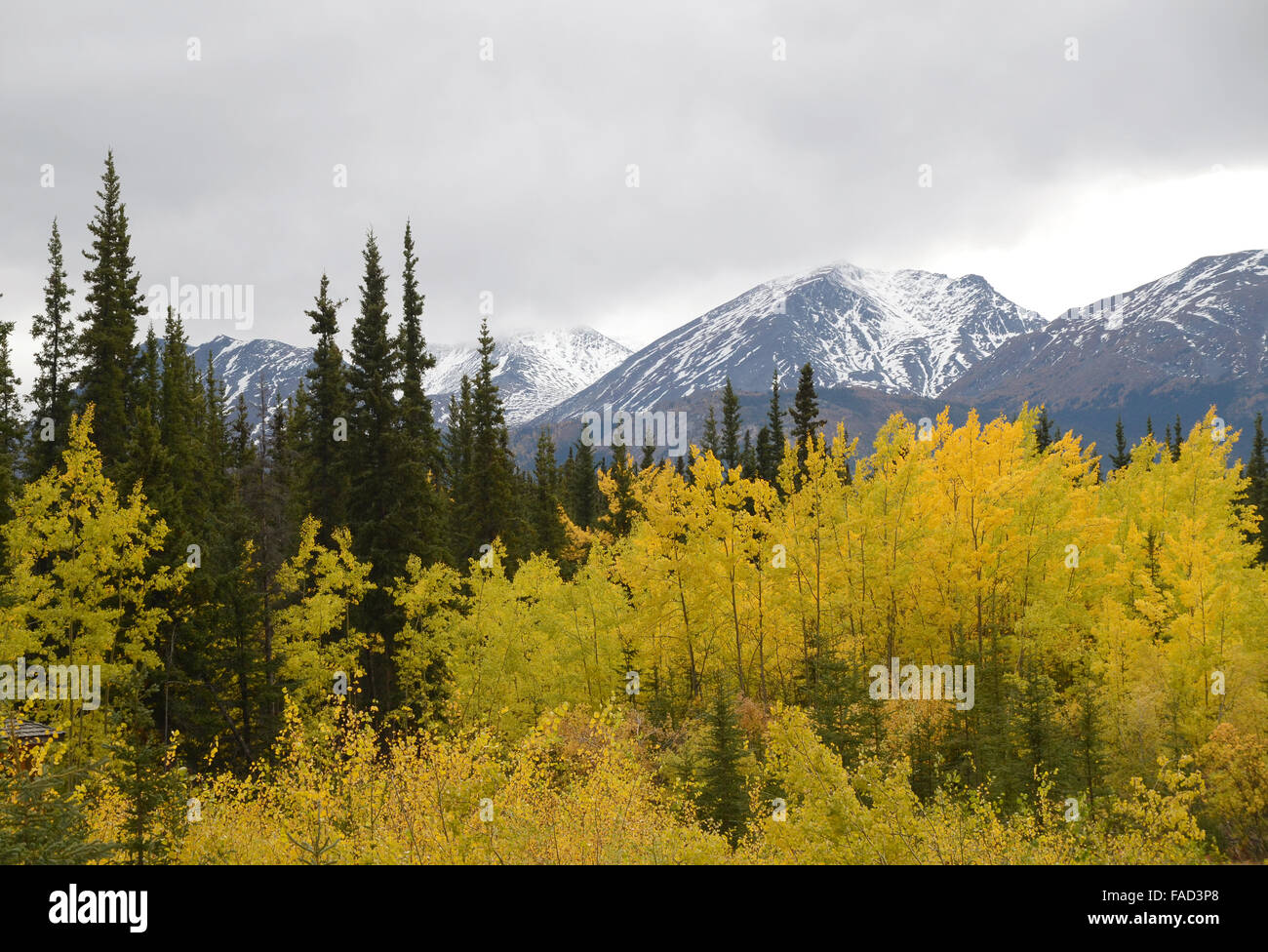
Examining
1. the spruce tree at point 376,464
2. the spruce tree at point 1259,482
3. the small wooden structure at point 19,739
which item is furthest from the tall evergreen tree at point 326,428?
the spruce tree at point 1259,482

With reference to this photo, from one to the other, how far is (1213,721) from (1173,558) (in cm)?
600

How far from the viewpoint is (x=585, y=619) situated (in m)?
35.9

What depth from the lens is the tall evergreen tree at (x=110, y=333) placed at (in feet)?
120

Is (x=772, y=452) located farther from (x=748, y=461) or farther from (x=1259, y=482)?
(x=1259, y=482)

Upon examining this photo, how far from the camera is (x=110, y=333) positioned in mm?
37188

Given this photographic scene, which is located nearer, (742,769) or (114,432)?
(742,769)

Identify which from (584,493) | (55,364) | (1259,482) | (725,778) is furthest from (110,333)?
(1259,482)

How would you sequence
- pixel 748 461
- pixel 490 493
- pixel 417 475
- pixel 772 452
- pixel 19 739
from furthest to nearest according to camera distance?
pixel 748 461 → pixel 772 452 → pixel 490 493 → pixel 417 475 → pixel 19 739

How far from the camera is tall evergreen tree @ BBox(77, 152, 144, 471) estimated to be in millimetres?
36500

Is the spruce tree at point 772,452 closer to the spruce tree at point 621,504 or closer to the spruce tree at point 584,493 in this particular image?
the spruce tree at point 621,504

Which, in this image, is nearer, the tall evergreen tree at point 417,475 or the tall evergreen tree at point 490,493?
the tall evergreen tree at point 417,475

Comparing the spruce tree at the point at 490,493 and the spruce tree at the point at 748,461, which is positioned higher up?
the spruce tree at the point at 748,461

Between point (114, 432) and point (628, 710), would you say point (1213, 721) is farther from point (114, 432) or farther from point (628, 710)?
point (114, 432)
